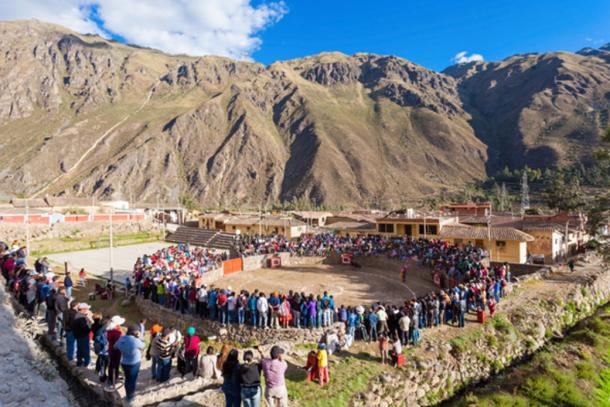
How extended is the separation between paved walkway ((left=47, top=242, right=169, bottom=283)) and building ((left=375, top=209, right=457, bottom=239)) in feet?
94.9

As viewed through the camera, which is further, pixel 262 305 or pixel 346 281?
pixel 346 281

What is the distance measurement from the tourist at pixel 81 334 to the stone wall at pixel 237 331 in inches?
305

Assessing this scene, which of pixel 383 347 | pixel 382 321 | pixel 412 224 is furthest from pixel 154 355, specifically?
pixel 412 224

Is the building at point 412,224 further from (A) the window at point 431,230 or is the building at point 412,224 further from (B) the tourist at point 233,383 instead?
(B) the tourist at point 233,383

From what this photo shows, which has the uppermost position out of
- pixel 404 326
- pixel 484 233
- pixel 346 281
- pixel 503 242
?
pixel 484 233

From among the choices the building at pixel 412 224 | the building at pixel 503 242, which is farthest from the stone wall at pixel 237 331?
the building at pixel 412 224

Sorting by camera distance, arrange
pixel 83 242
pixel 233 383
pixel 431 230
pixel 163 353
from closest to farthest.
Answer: pixel 233 383 < pixel 163 353 < pixel 431 230 < pixel 83 242

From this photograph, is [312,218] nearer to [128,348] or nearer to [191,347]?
[191,347]

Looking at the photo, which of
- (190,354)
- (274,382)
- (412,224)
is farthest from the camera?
(412,224)

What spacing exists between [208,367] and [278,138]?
176 m

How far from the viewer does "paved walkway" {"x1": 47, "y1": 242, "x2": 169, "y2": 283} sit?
30.3 meters

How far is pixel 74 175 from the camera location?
144250 millimetres

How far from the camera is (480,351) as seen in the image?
593 inches

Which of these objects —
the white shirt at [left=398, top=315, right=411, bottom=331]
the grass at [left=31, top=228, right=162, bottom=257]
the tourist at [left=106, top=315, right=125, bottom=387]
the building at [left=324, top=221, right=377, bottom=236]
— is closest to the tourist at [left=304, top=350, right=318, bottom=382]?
the white shirt at [left=398, top=315, right=411, bottom=331]
